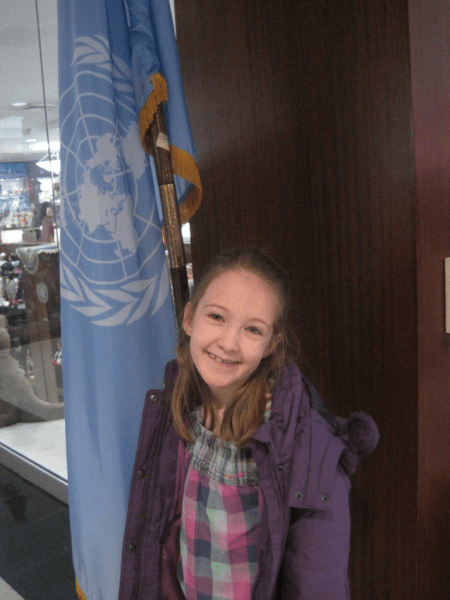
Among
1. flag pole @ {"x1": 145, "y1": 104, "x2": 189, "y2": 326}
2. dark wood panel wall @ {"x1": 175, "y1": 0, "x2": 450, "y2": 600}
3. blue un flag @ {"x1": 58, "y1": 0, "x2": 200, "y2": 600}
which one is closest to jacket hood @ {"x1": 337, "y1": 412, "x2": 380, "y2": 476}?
dark wood panel wall @ {"x1": 175, "y1": 0, "x2": 450, "y2": 600}

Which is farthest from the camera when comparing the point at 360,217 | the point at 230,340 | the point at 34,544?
the point at 34,544

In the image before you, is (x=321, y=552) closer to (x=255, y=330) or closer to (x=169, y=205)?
(x=255, y=330)

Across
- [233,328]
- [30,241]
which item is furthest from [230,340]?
[30,241]

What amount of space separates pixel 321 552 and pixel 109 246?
1.01 meters

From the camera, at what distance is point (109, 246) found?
1.59m

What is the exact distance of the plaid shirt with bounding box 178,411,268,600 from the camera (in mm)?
1191

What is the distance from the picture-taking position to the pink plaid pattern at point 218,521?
1.19 metres

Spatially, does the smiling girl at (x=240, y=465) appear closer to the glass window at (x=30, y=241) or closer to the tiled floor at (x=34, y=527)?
the tiled floor at (x=34, y=527)

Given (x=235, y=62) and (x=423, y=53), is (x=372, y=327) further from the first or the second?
(x=235, y=62)

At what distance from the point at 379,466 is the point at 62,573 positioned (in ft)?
5.64

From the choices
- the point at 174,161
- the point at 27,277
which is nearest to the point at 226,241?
the point at 174,161

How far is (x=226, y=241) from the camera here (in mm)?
1782

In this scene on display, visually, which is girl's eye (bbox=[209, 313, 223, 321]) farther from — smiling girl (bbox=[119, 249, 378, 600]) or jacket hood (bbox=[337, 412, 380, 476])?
jacket hood (bbox=[337, 412, 380, 476])

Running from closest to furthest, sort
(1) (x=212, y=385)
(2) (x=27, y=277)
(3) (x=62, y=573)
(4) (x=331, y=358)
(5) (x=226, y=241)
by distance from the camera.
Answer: (1) (x=212, y=385) → (4) (x=331, y=358) → (5) (x=226, y=241) → (3) (x=62, y=573) → (2) (x=27, y=277)
